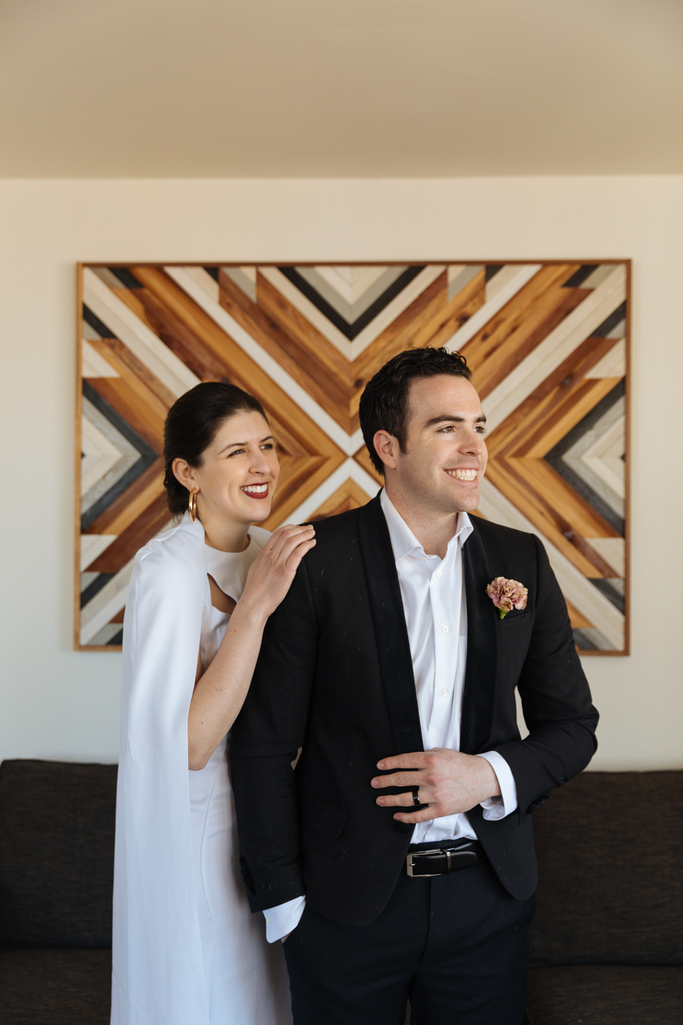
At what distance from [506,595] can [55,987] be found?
71.0 inches

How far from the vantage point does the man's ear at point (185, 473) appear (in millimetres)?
1862

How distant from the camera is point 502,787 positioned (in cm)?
150

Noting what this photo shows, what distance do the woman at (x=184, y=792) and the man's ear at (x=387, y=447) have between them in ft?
0.88

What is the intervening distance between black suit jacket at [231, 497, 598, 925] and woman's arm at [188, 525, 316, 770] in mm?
45

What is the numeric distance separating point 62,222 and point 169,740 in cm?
210

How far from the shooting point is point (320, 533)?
1618 millimetres

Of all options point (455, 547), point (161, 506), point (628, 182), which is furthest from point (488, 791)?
point (628, 182)

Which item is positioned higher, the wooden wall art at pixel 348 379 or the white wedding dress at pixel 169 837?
the wooden wall art at pixel 348 379

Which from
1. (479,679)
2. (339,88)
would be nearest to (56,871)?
(479,679)

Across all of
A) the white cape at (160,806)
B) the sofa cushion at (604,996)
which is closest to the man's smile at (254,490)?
the white cape at (160,806)

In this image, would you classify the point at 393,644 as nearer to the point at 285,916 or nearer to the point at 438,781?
the point at 438,781

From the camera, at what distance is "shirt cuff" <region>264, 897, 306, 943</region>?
60.5 inches

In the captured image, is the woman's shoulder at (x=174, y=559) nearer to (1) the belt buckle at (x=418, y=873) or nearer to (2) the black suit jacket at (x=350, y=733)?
(2) the black suit jacket at (x=350, y=733)

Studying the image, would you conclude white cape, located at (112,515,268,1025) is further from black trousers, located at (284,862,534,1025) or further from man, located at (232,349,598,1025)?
black trousers, located at (284,862,534,1025)
